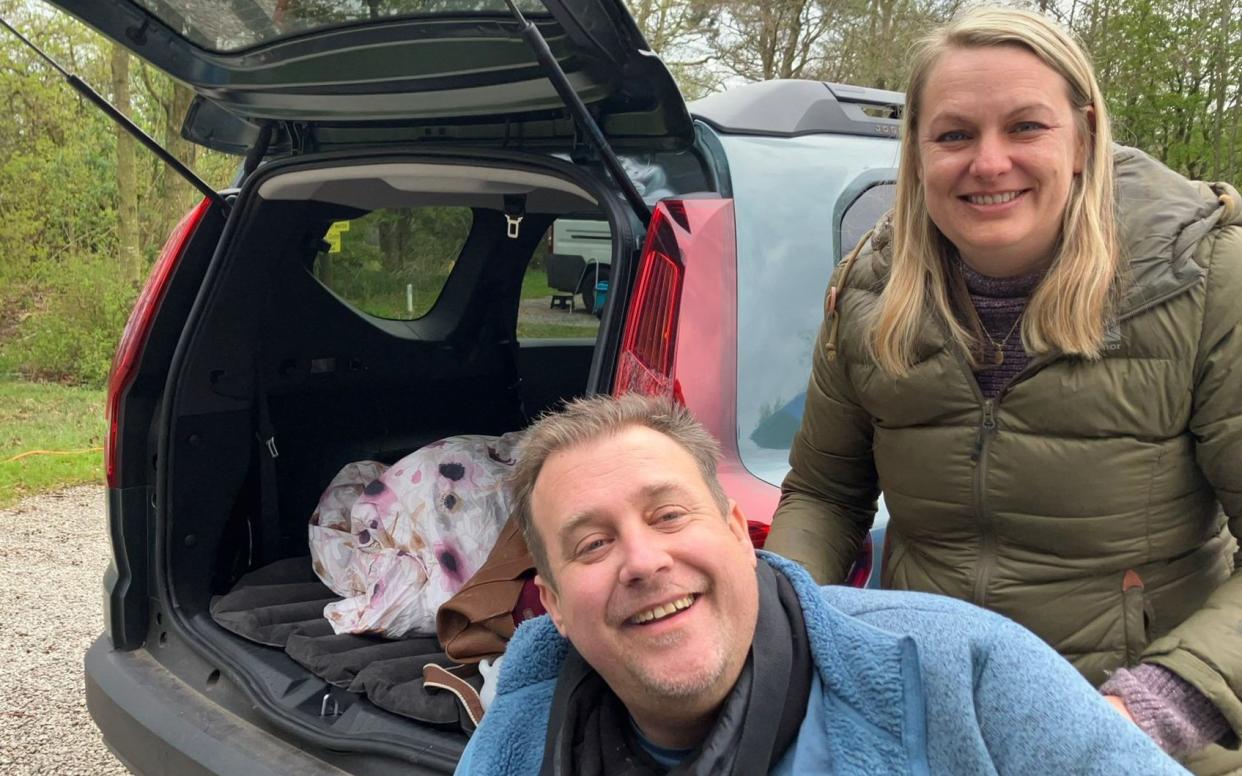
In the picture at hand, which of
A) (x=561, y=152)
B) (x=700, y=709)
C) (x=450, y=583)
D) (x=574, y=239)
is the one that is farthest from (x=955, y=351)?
(x=574, y=239)

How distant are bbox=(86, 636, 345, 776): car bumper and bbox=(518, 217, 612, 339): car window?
2098mm

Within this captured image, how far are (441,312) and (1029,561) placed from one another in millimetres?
3144

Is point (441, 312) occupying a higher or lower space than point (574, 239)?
lower

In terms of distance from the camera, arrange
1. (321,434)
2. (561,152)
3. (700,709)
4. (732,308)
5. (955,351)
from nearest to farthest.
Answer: (700,709)
(955,351)
(732,308)
(561,152)
(321,434)

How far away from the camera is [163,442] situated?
2.84 metres

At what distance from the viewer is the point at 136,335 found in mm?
2834

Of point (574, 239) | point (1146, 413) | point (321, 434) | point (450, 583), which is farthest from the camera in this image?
point (574, 239)

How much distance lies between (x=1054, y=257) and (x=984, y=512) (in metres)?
0.39

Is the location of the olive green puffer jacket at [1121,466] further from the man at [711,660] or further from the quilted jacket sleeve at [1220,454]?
the man at [711,660]

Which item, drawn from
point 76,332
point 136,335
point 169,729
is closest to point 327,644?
point 169,729

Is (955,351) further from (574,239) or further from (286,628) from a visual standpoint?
Answer: (574,239)

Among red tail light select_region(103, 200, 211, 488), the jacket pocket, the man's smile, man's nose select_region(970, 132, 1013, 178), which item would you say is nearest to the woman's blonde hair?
man's nose select_region(970, 132, 1013, 178)

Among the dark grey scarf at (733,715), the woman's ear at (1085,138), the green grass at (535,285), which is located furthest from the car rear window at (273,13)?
the green grass at (535,285)

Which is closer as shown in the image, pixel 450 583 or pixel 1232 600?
pixel 1232 600
